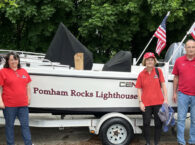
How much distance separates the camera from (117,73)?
415 cm

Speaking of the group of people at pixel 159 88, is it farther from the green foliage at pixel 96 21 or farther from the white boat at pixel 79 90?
the green foliage at pixel 96 21

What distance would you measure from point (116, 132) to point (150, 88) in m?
1.05

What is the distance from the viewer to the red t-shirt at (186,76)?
3.91 metres

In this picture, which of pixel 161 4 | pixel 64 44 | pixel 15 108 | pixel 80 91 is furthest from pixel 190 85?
pixel 161 4

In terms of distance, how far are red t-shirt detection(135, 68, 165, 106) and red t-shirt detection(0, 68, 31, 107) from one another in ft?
6.03

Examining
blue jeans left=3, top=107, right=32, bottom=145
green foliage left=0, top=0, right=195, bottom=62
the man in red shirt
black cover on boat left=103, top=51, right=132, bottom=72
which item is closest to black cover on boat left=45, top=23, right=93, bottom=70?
black cover on boat left=103, top=51, right=132, bottom=72

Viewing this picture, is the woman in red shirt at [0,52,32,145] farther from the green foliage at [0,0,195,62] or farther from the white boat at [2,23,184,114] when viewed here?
the green foliage at [0,0,195,62]

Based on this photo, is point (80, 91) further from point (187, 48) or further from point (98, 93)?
point (187, 48)

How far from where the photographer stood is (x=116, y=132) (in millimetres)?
4301

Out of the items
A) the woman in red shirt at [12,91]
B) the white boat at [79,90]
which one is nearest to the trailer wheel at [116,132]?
the white boat at [79,90]

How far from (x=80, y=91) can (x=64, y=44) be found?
1.21 meters

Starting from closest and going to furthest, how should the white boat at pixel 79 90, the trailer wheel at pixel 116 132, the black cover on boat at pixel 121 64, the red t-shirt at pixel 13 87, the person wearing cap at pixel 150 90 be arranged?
the red t-shirt at pixel 13 87 < the person wearing cap at pixel 150 90 < the white boat at pixel 79 90 < the trailer wheel at pixel 116 132 < the black cover on boat at pixel 121 64

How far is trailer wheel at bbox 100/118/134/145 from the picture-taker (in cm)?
420

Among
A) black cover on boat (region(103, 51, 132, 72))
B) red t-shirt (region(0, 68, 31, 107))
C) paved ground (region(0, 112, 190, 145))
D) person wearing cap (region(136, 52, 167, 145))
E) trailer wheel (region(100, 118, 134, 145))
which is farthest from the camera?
paved ground (region(0, 112, 190, 145))
